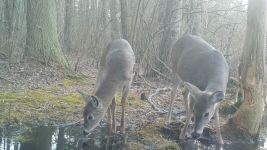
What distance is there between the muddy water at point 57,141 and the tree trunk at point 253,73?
41 cm

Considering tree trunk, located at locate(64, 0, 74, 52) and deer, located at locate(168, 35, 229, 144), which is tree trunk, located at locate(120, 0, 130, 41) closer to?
deer, located at locate(168, 35, 229, 144)

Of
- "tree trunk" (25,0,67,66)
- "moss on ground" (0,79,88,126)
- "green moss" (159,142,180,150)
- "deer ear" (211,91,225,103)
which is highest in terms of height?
"tree trunk" (25,0,67,66)

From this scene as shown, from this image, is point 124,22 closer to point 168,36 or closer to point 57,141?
point 168,36

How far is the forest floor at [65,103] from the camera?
7.34 metres

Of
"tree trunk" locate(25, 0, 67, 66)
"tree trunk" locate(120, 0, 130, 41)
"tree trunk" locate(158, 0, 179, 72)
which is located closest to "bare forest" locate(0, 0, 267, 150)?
"tree trunk" locate(25, 0, 67, 66)

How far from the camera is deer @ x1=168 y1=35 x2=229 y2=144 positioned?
6.39 meters

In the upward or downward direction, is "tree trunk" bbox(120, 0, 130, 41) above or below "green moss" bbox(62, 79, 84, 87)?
above

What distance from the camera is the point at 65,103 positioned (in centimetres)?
898

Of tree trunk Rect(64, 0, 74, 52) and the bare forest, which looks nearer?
the bare forest

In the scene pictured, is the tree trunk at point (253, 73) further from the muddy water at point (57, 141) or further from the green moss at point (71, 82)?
the green moss at point (71, 82)

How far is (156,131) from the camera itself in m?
7.37

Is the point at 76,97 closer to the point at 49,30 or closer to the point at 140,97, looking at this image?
the point at 140,97

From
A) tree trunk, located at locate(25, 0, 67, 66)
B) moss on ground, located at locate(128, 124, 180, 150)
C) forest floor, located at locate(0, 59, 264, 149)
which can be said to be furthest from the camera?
tree trunk, located at locate(25, 0, 67, 66)

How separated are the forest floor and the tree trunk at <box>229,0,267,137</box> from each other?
2.24 ft
